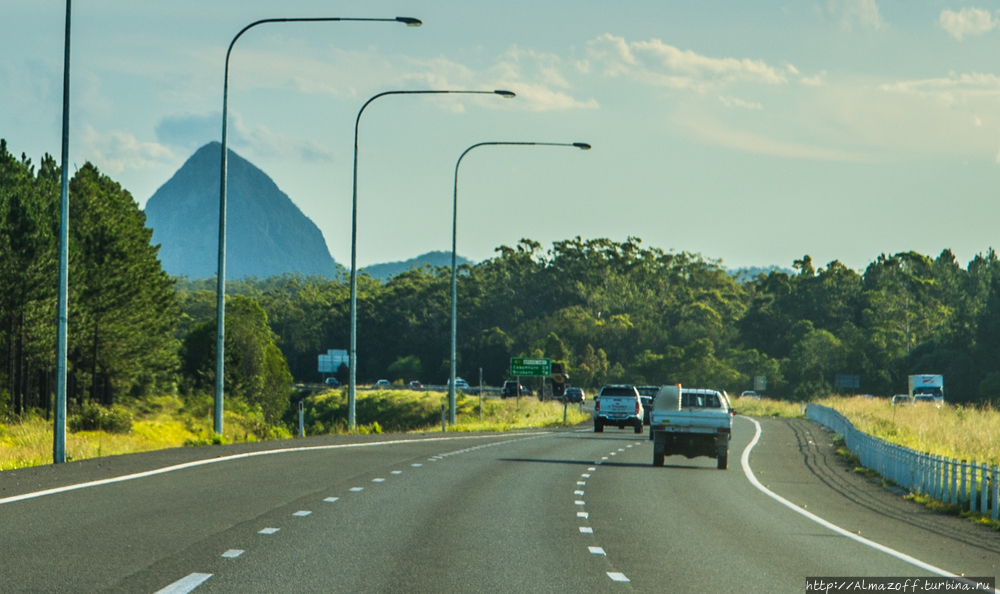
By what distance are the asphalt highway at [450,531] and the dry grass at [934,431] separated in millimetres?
4452

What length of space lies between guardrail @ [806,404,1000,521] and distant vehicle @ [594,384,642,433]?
16030 mm

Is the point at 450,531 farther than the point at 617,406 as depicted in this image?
No

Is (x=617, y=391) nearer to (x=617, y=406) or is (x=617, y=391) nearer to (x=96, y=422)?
(x=617, y=406)

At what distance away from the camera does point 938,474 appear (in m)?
18.8

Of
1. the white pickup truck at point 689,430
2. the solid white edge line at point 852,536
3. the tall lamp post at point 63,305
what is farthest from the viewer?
the white pickup truck at point 689,430

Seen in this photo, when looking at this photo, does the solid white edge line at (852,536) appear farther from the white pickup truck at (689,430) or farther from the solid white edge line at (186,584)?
the solid white edge line at (186,584)

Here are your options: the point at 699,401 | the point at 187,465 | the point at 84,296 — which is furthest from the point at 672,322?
the point at 187,465

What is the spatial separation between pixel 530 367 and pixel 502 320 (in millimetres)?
96575

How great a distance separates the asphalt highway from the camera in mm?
9609

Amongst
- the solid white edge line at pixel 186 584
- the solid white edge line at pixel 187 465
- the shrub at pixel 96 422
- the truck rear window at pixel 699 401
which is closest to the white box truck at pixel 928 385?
the solid white edge line at pixel 187 465

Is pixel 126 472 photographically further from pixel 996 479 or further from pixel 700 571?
pixel 996 479

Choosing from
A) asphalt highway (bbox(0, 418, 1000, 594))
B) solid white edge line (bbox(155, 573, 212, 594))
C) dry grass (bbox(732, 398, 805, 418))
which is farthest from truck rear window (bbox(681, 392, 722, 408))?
dry grass (bbox(732, 398, 805, 418))

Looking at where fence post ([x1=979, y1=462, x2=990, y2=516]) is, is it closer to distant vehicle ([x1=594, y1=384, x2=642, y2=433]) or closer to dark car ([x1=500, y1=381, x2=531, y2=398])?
distant vehicle ([x1=594, y1=384, x2=642, y2=433])

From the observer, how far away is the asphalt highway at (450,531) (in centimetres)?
961
